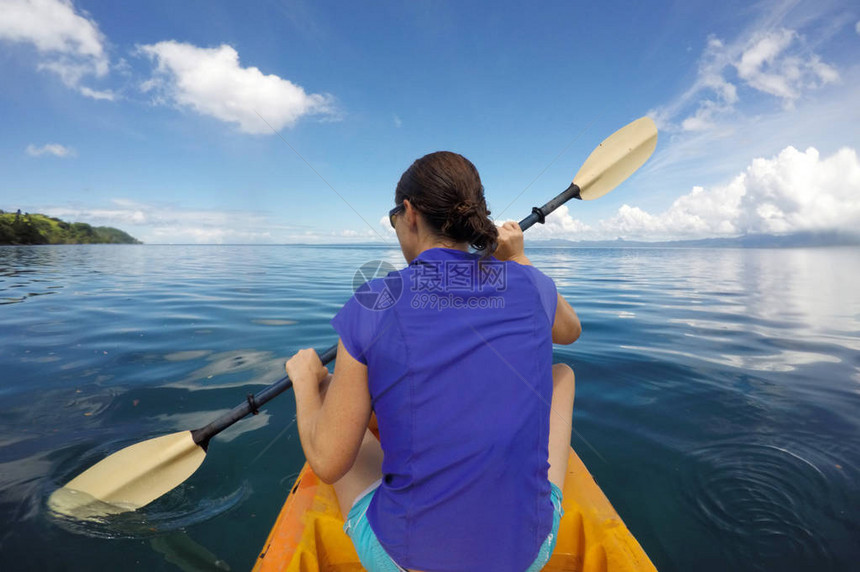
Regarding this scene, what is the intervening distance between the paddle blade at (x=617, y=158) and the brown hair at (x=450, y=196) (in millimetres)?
2713

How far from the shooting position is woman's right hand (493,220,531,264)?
2.13 metres

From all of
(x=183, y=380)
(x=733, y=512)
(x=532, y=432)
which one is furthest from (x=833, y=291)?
(x=183, y=380)

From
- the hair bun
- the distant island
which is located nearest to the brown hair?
the hair bun

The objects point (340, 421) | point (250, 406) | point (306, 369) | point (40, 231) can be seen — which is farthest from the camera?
point (40, 231)

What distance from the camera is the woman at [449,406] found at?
3.99 ft

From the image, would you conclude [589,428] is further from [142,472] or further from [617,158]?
[142,472]

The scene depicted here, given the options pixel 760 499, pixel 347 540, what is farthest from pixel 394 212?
pixel 760 499

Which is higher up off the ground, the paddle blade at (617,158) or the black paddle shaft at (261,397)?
the paddle blade at (617,158)

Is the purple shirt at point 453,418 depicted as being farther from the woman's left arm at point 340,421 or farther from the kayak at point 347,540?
the kayak at point 347,540

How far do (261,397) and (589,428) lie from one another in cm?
297

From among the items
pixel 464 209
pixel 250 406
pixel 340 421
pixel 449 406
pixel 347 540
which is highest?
pixel 464 209

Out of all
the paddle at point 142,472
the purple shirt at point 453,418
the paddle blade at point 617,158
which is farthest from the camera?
the paddle blade at point 617,158

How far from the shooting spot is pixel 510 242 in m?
2.15

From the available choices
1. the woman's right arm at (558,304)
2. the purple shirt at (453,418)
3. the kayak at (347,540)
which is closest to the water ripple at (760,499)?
the kayak at (347,540)
